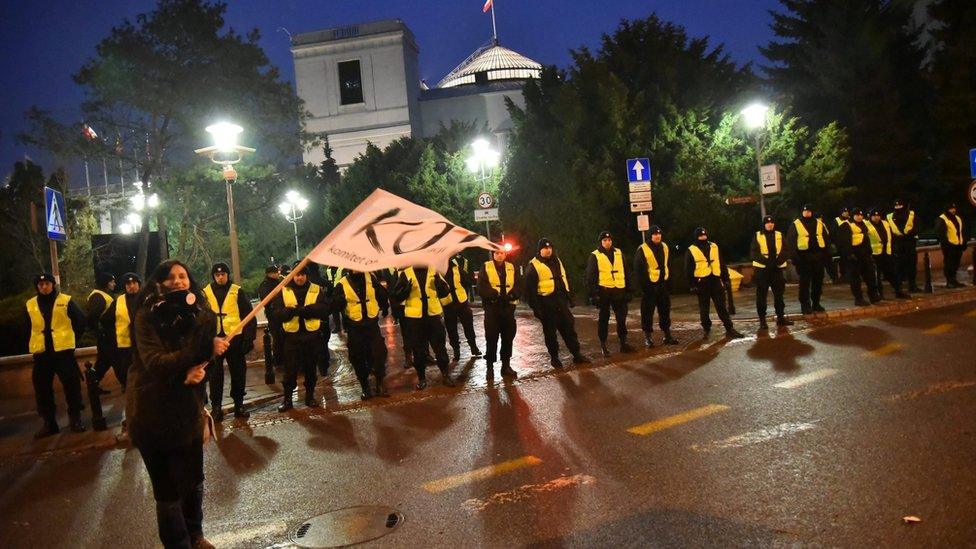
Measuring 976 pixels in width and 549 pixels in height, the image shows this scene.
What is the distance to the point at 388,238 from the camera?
17.9 feet

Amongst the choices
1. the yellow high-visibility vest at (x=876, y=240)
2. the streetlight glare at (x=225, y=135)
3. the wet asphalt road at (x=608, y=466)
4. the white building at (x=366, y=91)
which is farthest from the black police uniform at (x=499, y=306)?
the white building at (x=366, y=91)

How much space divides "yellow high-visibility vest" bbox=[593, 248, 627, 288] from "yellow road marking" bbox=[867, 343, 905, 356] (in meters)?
3.47

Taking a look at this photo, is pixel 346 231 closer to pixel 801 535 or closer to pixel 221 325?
pixel 801 535

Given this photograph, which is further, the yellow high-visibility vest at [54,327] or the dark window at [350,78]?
the dark window at [350,78]

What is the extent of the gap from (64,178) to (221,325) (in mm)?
14682

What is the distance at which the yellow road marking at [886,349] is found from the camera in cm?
956

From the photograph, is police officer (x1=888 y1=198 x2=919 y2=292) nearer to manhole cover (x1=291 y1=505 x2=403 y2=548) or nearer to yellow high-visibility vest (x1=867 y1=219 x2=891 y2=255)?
yellow high-visibility vest (x1=867 y1=219 x2=891 y2=255)

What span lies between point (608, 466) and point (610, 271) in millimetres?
5952

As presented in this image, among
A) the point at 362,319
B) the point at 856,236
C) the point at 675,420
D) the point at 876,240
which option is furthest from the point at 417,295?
the point at 876,240

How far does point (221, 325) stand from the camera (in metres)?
9.21

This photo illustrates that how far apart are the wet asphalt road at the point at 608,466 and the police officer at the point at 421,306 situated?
26.0 inches

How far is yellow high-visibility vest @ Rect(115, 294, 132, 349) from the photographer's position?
948 cm

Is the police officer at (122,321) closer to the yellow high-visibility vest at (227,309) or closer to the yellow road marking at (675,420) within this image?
the yellow high-visibility vest at (227,309)

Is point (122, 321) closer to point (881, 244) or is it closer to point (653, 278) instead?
point (653, 278)
